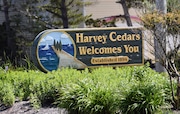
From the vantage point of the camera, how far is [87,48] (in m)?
15.2

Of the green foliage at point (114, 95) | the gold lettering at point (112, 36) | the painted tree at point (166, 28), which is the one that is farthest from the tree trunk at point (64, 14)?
the painted tree at point (166, 28)

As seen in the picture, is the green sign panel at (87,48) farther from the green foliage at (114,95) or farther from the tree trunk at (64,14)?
the tree trunk at (64,14)

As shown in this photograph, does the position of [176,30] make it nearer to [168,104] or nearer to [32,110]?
[168,104]

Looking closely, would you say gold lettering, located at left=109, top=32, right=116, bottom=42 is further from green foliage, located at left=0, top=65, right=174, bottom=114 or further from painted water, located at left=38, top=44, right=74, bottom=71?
green foliage, located at left=0, top=65, right=174, bottom=114

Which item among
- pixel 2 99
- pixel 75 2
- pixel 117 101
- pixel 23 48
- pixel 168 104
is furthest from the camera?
pixel 23 48

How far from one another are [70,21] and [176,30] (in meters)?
15.1

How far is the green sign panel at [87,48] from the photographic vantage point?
565 inches

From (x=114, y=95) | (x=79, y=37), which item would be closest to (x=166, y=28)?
(x=114, y=95)

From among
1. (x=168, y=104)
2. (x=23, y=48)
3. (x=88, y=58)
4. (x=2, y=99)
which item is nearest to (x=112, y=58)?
(x=88, y=58)

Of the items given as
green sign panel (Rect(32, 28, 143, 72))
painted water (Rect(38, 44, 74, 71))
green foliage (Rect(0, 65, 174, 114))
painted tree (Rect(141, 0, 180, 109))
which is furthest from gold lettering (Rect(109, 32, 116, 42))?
painted tree (Rect(141, 0, 180, 109))

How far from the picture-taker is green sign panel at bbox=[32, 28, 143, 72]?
47.1 ft

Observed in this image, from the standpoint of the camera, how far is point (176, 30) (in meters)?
9.82

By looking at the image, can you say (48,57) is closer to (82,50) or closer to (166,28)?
(82,50)

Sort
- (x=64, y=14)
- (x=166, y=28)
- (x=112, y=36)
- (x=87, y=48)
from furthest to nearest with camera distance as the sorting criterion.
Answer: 1. (x=64, y=14)
2. (x=112, y=36)
3. (x=87, y=48)
4. (x=166, y=28)
